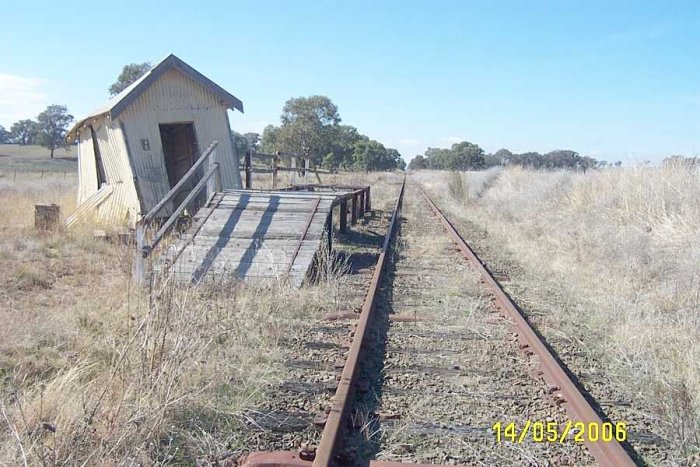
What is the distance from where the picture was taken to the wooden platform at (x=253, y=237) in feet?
26.1

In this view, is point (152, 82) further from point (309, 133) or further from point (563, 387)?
point (309, 133)

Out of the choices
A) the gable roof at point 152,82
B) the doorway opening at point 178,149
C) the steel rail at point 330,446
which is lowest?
the steel rail at point 330,446

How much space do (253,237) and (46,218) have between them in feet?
16.5

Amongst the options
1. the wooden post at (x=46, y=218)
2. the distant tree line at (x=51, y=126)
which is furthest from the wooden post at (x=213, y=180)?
the distant tree line at (x=51, y=126)

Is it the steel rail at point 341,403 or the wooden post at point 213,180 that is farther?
the wooden post at point 213,180

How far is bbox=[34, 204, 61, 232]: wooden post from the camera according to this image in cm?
1162

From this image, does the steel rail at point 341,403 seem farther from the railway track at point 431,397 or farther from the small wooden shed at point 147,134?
the small wooden shed at point 147,134

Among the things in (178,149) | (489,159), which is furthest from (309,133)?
(178,149)

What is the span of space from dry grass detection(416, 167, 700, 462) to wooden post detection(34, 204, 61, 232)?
28.0 ft

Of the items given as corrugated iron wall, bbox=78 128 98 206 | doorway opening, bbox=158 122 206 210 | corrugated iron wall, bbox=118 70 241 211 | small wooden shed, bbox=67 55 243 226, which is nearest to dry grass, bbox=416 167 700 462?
corrugated iron wall, bbox=118 70 241 211

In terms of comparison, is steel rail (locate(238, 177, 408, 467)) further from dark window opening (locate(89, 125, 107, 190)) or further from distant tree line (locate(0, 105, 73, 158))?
distant tree line (locate(0, 105, 73, 158))

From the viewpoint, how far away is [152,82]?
1435 centimetres

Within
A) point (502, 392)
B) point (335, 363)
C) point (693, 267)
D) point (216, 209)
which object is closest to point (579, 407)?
point (502, 392)

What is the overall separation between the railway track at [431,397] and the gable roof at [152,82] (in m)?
9.07
